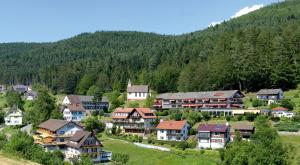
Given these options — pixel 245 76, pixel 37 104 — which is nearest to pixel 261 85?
pixel 245 76

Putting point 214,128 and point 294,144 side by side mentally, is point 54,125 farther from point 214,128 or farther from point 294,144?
point 294,144

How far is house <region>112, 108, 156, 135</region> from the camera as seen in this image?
80.2 metres

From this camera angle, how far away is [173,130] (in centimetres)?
7188

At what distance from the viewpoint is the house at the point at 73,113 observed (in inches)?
3679

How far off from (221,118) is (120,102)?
3510 cm

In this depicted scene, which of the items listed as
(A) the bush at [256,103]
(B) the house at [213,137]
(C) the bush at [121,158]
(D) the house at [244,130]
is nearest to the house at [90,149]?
(C) the bush at [121,158]

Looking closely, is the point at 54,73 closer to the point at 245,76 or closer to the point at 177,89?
the point at 177,89

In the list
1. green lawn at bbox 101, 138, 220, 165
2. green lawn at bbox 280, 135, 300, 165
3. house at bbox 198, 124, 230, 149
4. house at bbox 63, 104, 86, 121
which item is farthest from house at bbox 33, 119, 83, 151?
green lawn at bbox 280, 135, 300, 165

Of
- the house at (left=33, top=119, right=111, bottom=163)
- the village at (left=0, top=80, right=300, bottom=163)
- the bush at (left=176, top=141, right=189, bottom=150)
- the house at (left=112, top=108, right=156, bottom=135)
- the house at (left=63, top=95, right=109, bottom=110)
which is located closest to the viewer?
the house at (left=33, top=119, right=111, bottom=163)

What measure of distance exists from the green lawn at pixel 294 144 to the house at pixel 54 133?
35.6 m

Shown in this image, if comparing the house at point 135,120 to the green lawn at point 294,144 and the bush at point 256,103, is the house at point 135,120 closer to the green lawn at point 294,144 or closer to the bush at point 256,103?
the bush at point 256,103

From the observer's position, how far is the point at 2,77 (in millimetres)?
194250

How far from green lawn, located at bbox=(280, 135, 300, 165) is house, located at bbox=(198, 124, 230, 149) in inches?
366

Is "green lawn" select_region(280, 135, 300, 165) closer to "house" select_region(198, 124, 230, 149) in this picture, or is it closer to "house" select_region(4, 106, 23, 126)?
"house" select_region(198, 124, 230, 149)
